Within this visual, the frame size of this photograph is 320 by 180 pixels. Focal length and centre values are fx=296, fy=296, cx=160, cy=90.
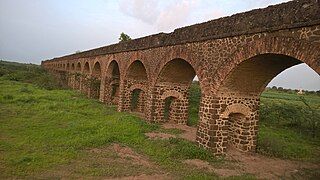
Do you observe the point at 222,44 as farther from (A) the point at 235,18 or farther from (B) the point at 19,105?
(B) the point at 19,105

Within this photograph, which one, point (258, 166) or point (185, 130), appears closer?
point (258, 166)

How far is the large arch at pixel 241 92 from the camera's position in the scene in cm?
789

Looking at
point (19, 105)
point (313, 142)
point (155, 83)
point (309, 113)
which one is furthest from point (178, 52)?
point (309, 113)

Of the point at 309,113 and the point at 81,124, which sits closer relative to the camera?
the point at 81,124

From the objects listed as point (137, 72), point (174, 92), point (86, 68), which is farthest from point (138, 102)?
point (86, 68)

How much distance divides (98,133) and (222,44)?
526 centimetres

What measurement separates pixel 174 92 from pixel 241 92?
450 centimetres

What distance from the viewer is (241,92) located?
9688 millimetres

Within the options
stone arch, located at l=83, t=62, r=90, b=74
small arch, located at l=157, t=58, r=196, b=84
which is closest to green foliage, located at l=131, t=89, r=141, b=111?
small arch, located at l=157, t=58, r=196, b=84

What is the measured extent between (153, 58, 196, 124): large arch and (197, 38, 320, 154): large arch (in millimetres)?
3541

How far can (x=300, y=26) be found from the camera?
661 centimetres

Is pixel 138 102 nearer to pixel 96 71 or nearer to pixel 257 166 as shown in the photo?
pixel 96 71

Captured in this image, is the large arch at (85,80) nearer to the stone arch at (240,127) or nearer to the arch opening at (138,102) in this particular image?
the arch opening at (138,102)

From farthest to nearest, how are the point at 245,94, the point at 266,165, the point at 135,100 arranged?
the point at 135,100
the point at 245,94
the point at 266,165
